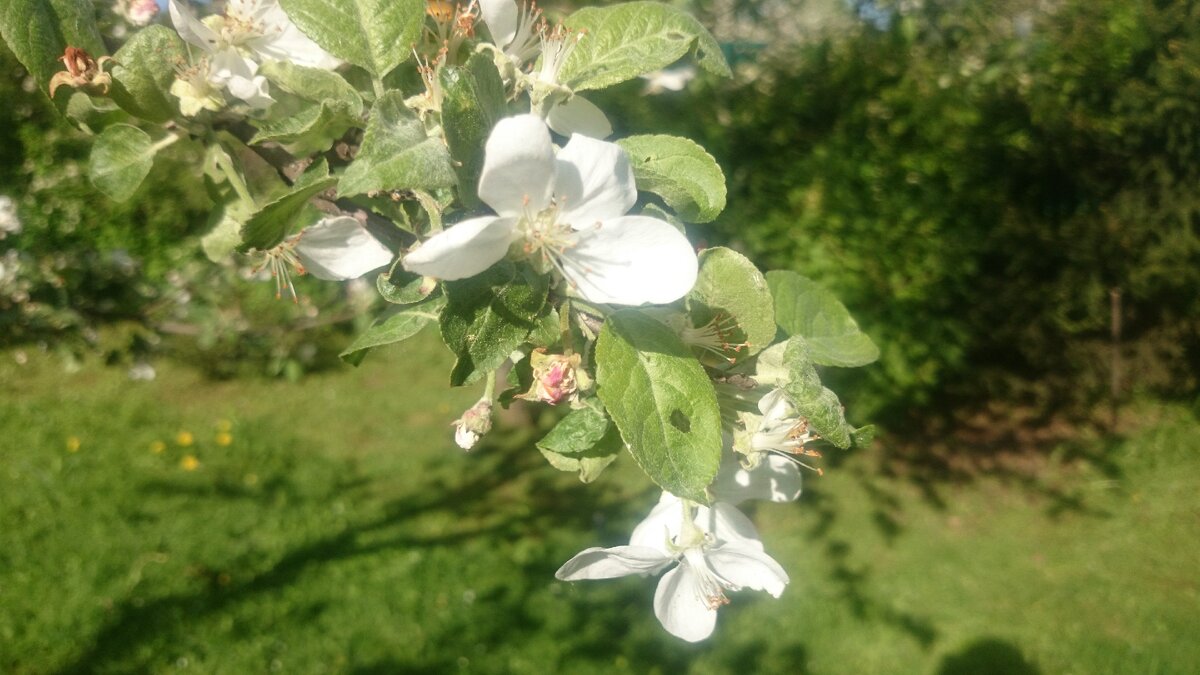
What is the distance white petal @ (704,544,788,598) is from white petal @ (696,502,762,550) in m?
0.02

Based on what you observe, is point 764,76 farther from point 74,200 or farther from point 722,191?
point 74,200

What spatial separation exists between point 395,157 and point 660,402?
0.34 metres

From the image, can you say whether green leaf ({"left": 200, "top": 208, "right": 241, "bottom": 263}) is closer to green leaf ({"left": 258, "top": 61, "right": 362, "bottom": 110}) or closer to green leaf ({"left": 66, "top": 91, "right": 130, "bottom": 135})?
green leaf ({"left": 66, "top": 91, "right": 130, "bottom": 135})

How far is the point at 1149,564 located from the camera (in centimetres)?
439

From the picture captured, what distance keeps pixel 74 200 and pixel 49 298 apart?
9.42ft

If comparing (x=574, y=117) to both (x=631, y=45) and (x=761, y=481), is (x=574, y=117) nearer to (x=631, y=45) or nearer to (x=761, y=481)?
(x=631, y=45)

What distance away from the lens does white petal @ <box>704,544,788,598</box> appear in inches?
40.1

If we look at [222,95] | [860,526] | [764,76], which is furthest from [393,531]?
[222,95]

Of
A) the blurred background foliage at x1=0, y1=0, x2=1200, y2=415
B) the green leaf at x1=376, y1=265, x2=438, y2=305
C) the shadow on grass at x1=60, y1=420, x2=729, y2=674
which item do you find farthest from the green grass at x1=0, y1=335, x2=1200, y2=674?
the green leaf at x1=376, y1=265, x2=438, y2=305

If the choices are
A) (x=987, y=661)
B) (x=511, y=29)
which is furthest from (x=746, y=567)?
(x=987, y=661)

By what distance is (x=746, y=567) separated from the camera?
1.05 metres

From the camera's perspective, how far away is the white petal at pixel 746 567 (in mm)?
1020

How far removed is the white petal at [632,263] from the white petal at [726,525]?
1.35 ft

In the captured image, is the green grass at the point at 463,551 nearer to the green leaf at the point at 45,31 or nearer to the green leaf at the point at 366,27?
the green leaf at the point at 45,31
